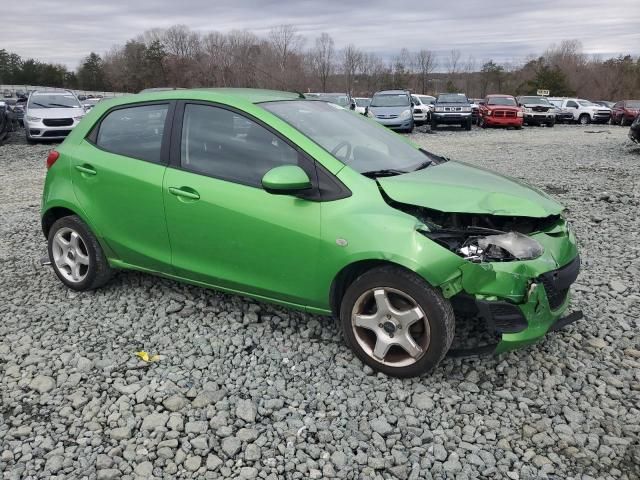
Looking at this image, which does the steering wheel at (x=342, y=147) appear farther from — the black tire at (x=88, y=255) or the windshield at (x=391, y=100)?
the windshield at (x=391, y=100)

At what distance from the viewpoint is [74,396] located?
313 cm

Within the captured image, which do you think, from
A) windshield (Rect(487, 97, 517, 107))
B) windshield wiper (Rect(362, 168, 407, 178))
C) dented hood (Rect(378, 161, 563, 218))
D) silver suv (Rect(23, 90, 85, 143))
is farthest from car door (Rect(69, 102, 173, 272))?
windshield (Rect(487, 97, 517, 107))

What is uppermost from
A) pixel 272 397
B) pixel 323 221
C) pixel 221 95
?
pixel 221 95

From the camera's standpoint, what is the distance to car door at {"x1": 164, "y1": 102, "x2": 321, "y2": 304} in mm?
3346

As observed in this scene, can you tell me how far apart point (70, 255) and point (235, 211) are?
1.89 metres

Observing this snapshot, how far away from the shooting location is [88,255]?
4.36 metres

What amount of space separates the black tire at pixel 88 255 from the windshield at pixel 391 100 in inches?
718

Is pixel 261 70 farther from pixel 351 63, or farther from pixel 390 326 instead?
pixel 390 326

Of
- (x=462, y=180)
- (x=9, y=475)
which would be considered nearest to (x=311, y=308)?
(x=462, y=180)

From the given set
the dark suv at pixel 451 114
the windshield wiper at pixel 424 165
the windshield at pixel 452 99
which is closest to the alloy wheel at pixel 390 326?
the windshield wiper at pixel 424 165

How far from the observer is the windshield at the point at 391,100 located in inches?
838

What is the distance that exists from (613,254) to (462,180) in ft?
9.76

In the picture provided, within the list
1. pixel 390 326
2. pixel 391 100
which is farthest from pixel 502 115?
pixel 390 326

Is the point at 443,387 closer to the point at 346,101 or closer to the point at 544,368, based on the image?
the point at 544,368
